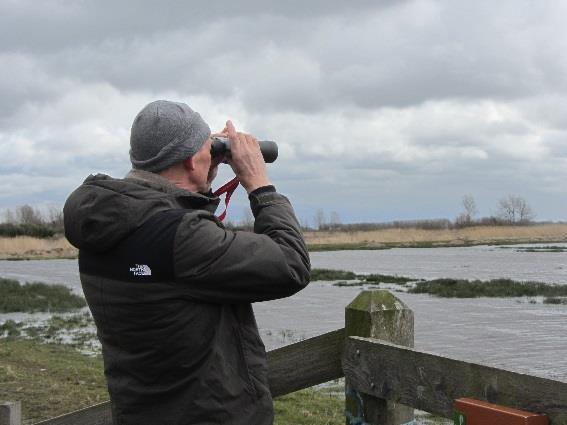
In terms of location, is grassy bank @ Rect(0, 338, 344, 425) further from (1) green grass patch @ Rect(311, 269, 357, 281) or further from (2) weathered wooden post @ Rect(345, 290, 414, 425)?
(1) green grass patch @ Rect(311, 269, 357, 281)

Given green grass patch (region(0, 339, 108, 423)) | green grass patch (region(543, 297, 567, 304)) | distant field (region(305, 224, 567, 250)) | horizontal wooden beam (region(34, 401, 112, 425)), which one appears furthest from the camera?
distant field (region(305, 224, 567, 250))

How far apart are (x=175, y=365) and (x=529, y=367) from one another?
14446mm

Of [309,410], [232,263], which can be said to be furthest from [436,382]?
[309,410]

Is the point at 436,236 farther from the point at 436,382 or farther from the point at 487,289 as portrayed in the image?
the point at 436,382

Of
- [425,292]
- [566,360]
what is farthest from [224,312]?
[425,292]

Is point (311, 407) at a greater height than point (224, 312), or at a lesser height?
lesser

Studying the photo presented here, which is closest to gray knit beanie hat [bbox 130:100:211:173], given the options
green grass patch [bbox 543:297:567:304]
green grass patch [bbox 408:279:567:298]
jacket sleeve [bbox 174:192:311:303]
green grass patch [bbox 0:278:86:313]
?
jacket sleeve [bbox 174:192:311:303]

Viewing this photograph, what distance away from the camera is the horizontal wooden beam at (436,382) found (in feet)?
7.44

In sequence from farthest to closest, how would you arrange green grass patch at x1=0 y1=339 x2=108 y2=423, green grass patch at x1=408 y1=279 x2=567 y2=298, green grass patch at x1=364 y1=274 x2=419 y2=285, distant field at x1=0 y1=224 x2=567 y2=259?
distant field at x1=0 y1=224 x2=567 y2=259
green grass patch at x1=364 y1=274 x2=419 y2=285
green grass patch at x1=408 y1=279 x2=567 y2=298
green grass patch at x1=0 y1=339 x2=108 y2=423

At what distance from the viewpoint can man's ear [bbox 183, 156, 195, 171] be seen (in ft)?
8.00

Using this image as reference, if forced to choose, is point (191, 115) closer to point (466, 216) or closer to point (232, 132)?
point (232, 132)

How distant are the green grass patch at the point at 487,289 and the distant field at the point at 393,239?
183 ft

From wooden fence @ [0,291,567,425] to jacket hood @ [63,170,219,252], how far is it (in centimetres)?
115

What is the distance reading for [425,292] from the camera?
33.8m
